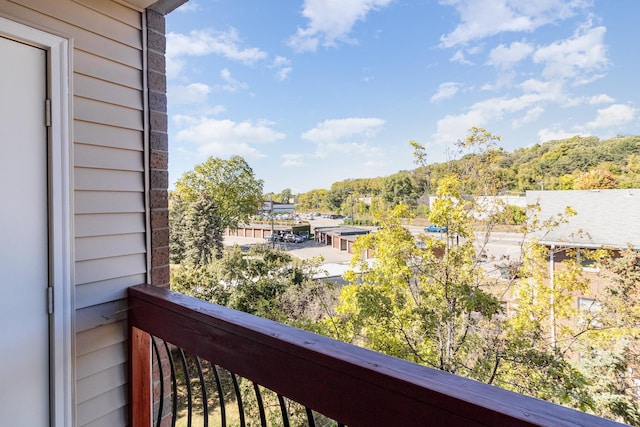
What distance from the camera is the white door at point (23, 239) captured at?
111cm

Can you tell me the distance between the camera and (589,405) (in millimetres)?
3732

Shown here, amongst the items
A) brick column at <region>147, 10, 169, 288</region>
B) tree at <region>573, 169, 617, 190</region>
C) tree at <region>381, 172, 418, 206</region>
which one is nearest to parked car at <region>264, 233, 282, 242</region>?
tree at <region>381, 172, 418, 206</region>

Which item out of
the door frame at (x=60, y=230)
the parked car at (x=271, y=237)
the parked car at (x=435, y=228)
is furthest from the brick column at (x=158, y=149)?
the parked car at (x=271, y=237)

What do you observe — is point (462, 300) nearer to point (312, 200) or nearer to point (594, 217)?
point (594, 217)

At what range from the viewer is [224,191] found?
25.9 ft

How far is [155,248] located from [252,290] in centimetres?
579

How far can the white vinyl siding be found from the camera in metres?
1.29

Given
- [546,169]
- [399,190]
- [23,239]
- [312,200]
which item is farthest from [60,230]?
[312,200]

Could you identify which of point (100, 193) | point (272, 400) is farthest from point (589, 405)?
point (100, 193)

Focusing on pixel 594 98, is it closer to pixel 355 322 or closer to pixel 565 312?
pixel 565 312

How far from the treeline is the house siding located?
4665 mm

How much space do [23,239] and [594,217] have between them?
7.56 metres

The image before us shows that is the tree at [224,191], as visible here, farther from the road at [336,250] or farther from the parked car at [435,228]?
the parked car at [435,228]

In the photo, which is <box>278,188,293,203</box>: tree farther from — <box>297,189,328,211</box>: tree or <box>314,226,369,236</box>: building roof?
<box>314,226,369,236</box>: building roof
